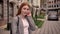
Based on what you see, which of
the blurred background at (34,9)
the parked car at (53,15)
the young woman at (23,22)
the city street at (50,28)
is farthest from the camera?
the city street at (50,28)

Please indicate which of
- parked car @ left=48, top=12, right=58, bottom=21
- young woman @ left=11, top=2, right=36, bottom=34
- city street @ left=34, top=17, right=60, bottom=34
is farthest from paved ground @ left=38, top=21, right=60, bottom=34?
young woman @ left=11, top=2, right=36, bottom=34

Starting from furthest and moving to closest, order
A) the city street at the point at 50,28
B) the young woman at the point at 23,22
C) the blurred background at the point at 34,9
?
1. the city street at the point at 50,28
2. the blurred background at the point at 34,9
3. the young woman at the point at 23,22

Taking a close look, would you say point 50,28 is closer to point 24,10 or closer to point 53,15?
point 53,15

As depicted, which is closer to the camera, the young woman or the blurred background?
the young woman

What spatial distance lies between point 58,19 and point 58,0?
36cm

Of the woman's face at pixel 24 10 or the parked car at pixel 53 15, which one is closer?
the woman's face at pixel 24 10

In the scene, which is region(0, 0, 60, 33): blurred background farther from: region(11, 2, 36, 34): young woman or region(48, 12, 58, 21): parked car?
region(11, 2, 36, 34): young woman

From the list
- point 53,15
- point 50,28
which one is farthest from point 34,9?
point 50,28

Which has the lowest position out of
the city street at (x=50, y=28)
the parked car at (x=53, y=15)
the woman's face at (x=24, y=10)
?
the city street at (x=50, y=28)

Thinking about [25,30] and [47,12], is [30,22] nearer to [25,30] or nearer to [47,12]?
[25,30]

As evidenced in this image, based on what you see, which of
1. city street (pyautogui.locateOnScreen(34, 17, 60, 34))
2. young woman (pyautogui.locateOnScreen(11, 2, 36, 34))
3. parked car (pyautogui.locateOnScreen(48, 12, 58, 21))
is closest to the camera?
young woman (pyautogui.locateOnScreen(11, 2, 36, 34))

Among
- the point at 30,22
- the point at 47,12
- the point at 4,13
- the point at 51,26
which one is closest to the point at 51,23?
the point at 51,26

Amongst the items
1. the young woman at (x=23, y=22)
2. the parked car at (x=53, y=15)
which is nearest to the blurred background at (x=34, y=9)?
the parked car at (x=53, y=15)

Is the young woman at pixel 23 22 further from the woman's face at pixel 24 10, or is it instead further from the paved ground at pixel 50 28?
the paved ground at pixel 50 28
